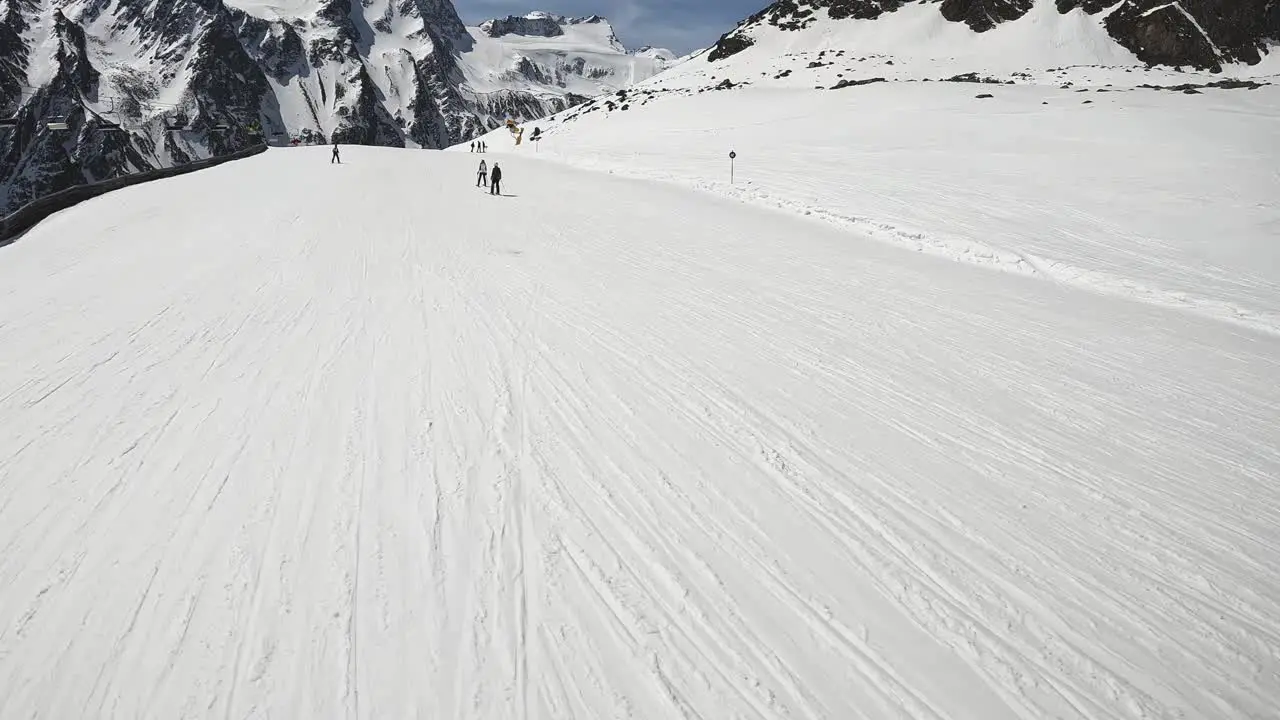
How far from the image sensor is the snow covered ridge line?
2037 inches

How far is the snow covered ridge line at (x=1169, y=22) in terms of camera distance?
170ft

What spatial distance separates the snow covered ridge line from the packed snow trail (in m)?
A: 68.8

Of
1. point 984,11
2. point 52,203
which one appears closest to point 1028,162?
point 52,203

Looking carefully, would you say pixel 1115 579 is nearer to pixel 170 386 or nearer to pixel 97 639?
pixel 97 639

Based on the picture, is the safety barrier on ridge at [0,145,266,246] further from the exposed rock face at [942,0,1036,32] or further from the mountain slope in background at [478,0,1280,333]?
the exposed rock face at [942,0,1036,32]

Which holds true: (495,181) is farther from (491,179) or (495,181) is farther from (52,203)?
(52,203)

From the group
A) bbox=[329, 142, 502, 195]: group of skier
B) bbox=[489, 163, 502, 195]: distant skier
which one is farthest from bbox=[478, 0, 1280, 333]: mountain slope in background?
bbox=[489, 163, 502, 195]: distant skier

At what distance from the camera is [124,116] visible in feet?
642

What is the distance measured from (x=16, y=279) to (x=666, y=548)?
42.3 ft

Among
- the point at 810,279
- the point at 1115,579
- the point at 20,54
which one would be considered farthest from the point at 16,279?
the point at 20,54

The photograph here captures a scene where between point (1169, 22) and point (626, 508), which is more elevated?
point (1169, 22)

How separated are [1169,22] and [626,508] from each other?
81.3 meters

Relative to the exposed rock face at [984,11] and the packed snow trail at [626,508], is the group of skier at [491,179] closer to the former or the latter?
the packed snow trail at [626,508]

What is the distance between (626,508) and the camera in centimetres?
419
